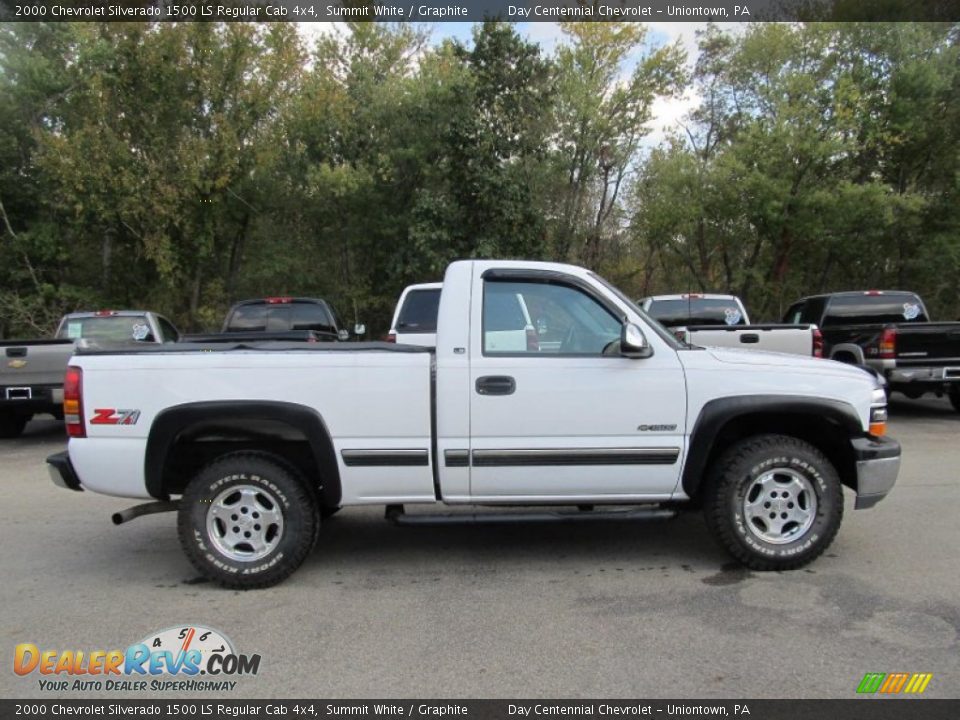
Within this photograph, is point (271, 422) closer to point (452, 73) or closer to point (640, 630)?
point (640, 630)

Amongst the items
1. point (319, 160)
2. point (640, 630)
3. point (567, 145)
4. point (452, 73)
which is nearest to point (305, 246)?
point (319, 160)

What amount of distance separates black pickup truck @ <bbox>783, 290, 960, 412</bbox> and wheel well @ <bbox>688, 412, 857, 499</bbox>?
257 inches

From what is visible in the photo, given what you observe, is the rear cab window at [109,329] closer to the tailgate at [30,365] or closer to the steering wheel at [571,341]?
the tailgate at [30,365]

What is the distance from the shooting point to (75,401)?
4.53m

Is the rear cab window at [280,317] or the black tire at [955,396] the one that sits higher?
the rear cab window at [280,317]

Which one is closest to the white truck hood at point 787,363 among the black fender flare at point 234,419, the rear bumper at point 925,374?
the black fender flare at point 234,419

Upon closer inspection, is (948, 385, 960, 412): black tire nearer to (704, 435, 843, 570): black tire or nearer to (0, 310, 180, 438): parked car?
(704, 435, 843, 570): black tire

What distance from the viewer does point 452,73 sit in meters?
19.6

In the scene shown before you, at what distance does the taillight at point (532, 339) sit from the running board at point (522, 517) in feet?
3.58

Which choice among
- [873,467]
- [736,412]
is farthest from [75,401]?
[873,467]

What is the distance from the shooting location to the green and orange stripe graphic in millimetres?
3295

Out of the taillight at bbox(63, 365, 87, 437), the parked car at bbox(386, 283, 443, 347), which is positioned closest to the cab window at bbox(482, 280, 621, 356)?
the taillight at bbox(63, 365, 87, 437)

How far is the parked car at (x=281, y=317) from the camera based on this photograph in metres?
12.3

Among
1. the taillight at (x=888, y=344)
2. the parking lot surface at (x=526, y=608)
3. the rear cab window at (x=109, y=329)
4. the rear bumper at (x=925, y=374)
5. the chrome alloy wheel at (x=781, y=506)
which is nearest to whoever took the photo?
the parking lot surface at (x=526, y=608)
